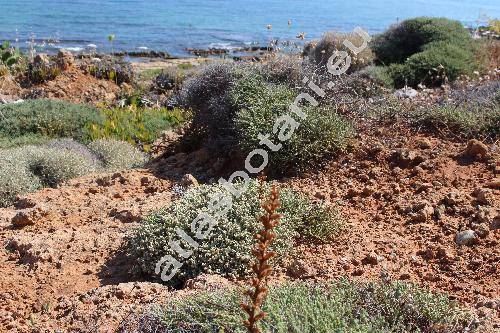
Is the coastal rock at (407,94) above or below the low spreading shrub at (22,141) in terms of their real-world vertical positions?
above

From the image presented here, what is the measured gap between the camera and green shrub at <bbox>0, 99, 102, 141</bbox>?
934 cm

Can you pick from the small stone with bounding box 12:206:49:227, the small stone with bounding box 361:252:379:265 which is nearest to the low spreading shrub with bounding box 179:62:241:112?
the small stone with bounding box 12:206:49:227

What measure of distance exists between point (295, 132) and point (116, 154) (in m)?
3.32

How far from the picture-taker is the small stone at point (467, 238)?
440cm

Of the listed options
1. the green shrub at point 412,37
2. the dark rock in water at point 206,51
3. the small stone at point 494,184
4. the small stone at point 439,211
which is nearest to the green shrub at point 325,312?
the small stone at point 439,211

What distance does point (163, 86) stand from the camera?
14242 millimetres

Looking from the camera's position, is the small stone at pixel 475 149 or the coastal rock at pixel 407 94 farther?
the coastal rock at pixel 407 94

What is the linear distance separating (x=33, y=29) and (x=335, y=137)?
79.4 feet

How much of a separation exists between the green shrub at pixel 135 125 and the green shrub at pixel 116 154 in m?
0.36

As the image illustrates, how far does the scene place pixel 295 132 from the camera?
5.97 metres

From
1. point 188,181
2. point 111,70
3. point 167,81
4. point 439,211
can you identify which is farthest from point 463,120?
point 111,70

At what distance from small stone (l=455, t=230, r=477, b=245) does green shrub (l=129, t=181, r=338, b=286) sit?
1014mm

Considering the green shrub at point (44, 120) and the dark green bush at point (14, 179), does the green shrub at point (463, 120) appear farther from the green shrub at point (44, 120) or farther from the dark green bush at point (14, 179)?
the green shrub at point (44, 120)

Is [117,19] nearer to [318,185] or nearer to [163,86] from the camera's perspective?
[163,86]
